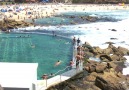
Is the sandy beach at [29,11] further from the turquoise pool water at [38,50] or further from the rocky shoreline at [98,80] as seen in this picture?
the rocky shoreline at [98,80]

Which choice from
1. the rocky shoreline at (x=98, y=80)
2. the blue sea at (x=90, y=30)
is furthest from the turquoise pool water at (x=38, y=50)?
the blue sea at (x=90, y=30)

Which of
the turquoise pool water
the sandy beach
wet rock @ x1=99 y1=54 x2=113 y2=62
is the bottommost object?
the turquoise pool water

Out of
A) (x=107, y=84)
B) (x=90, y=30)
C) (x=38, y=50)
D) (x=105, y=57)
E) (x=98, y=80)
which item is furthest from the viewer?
(x=90, y=30)

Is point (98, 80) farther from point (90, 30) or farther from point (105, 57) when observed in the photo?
point (90, 30)

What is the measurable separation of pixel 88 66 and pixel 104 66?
1.49 meters

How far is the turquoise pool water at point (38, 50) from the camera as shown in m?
32.9

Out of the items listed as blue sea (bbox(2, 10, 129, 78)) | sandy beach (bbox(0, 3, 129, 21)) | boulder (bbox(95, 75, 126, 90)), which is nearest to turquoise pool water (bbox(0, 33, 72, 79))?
blue sea (bbox(2, 10, 129, 78))

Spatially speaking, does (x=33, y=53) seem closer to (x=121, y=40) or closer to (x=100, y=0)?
(x=121, y=40)

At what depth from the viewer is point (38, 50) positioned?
40.7m

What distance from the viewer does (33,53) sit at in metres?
38.5

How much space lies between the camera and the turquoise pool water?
32.9 meters

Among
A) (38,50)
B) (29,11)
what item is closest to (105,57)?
(38,50)

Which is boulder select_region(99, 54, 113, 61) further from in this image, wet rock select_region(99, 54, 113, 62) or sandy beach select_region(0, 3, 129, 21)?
sandy beach select_region(0, 3, 129, 21)

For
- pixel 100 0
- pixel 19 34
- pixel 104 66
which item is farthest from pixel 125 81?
pixel 100 0
